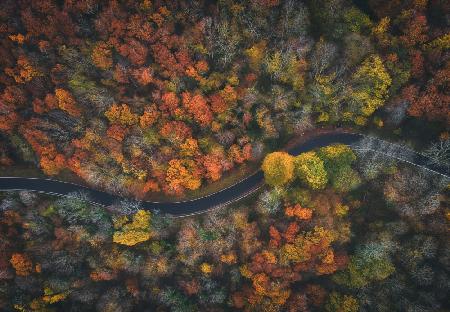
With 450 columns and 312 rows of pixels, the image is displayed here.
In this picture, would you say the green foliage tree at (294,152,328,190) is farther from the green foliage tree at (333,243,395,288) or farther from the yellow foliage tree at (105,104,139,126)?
the yellow foliage tree at (105,104,139,126)

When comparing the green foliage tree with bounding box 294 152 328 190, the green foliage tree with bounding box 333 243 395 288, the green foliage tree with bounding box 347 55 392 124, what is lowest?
the green foliage tree with bounding box 333 243 395 288

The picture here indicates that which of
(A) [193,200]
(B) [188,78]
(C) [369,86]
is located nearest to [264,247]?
(A) [193,200]

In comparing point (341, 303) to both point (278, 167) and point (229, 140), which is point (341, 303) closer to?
point (278, 167)

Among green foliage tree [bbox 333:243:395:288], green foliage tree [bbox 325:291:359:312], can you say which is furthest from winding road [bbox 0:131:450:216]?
green foliage tree [bbox 325:291:359:312]

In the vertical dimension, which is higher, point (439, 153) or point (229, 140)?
point (439, 153)

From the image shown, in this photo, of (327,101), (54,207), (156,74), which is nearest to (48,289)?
(54,207)

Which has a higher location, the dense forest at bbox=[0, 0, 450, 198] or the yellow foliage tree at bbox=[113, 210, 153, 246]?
the dense forest at bbox=[0, 0, 450, 198]

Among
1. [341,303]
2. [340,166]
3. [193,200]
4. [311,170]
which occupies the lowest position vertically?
[341,303]

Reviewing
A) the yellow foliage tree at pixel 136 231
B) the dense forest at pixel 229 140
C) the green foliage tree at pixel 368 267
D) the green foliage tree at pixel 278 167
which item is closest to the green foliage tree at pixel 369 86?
the dense forest at pixel 229 140
